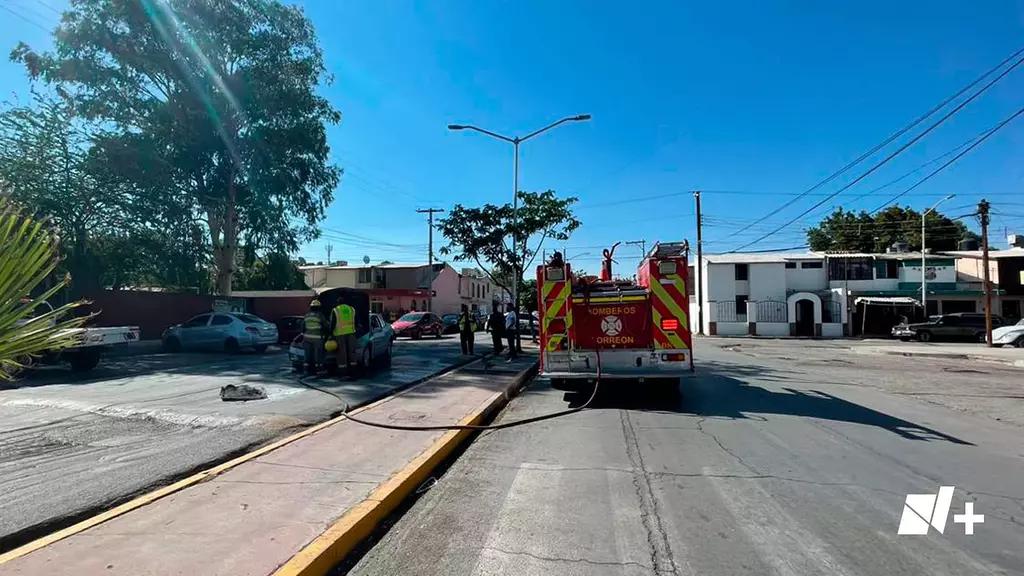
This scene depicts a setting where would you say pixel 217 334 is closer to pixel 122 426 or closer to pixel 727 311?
pixel 122 426

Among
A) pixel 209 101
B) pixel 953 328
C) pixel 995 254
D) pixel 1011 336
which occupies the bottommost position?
pixel 1011 336

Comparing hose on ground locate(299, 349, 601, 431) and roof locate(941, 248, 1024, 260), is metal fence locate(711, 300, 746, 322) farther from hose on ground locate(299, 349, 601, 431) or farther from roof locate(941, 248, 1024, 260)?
hose on ground locate(299, 349, 601, 431)

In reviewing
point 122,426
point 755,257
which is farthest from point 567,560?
point 755,257

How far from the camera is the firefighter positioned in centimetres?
1284

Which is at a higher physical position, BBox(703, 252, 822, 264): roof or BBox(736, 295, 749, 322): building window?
BBox(703, 252, 822, 264): roof

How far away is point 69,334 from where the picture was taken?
2.76m

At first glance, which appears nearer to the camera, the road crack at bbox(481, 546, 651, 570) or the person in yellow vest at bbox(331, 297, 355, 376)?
the road crack at bbox(481, 546, 651, 570)

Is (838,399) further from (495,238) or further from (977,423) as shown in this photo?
(495,238)

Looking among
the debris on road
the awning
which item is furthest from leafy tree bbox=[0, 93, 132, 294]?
the awning

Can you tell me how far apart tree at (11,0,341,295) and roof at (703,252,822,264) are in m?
29.1

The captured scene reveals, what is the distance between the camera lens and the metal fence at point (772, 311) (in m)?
41.4

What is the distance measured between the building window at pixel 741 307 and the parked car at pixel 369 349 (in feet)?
107

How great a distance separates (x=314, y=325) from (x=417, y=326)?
65.7 ft

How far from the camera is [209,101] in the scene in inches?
1027
